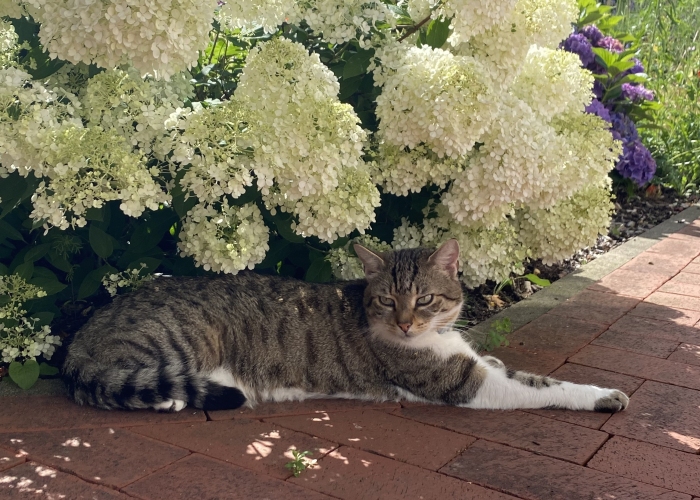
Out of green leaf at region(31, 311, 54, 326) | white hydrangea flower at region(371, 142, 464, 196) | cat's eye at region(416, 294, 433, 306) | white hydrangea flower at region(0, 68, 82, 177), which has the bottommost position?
cat's eye at region(416, 294, 433, 306)

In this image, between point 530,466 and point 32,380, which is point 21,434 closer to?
point 32,380

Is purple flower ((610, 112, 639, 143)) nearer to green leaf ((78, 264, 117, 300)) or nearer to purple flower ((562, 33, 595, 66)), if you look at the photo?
purple flower ((562, 33, 595, 66))

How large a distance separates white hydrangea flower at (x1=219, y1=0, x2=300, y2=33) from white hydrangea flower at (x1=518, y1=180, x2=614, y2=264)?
1843mm

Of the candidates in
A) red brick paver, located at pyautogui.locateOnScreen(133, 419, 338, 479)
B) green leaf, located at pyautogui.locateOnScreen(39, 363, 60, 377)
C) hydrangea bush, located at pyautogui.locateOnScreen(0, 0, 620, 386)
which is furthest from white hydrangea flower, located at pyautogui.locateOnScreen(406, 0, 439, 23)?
green leaf, located at pyautogui.locateOnScreen(39, 363, 60, 377)

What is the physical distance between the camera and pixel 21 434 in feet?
9.87

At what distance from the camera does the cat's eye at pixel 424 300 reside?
3.66 m

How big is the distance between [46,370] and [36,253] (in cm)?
54

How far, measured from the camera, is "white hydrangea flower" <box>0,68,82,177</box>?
300 centimetres

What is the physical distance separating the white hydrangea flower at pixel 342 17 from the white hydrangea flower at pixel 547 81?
898 millimetres

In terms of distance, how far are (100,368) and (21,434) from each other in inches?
16.1

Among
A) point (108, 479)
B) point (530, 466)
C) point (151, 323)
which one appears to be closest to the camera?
point (108, 479)

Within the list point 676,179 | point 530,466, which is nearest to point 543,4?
point 530,466

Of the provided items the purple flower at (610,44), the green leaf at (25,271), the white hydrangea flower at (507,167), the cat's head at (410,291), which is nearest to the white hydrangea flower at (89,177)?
the green leaf at (25,271)

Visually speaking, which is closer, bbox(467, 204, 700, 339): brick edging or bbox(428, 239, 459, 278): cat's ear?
bbox(428, 239, 459, 278): cat's ear
